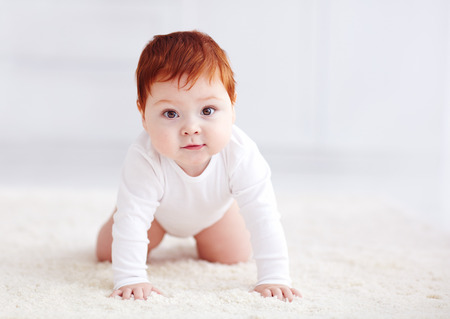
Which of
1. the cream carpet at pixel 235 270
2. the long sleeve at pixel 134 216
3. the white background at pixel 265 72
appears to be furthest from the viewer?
the white background at pixel 265 72

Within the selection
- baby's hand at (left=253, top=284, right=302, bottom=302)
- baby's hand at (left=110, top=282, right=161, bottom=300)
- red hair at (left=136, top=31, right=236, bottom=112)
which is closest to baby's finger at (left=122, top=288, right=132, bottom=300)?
baby's hand at (left=110, top=282, right=161, bottom=300)

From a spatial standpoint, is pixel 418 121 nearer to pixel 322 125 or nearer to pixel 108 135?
pixel 322 125

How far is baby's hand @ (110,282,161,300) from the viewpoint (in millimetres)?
1050

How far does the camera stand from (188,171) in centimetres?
120

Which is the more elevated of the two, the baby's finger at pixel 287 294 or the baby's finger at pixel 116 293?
the baby's finger at pixel 116 293

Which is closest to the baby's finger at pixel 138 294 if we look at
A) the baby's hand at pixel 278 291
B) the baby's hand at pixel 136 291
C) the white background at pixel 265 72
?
the baby's hand at pixel 136 291

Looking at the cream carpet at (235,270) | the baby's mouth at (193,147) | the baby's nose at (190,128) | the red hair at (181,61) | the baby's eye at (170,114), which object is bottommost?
the cream carpet at (235,270)

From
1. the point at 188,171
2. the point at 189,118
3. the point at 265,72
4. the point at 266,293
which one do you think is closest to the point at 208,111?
the point at 189,118

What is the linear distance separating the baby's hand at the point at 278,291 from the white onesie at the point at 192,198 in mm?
15

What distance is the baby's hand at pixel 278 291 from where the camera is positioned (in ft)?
3.52

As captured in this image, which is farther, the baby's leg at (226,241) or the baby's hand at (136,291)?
the baby's leg at (226,241)

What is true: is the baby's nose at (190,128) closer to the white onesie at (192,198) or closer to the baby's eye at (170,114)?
the baby's eye at (170,114)

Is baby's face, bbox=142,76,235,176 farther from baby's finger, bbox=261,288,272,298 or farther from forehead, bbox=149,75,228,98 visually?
baby's finger, bbox=261,288,272,298

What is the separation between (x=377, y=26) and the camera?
3.61 metres
